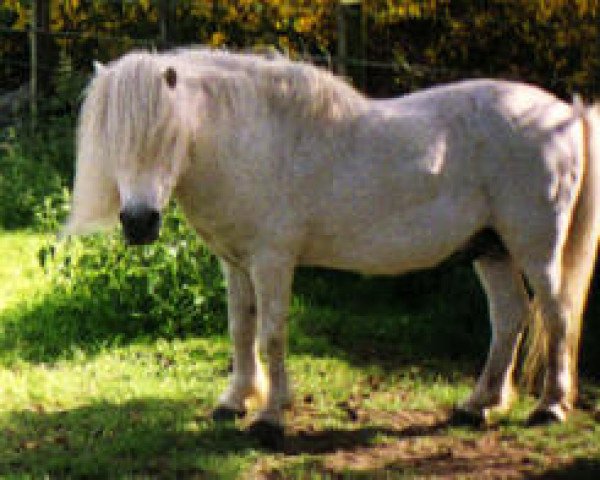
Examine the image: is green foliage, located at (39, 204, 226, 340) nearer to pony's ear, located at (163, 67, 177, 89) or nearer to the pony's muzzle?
the pony's muzzle

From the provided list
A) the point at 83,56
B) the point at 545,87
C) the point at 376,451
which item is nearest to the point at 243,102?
the point at 376,451

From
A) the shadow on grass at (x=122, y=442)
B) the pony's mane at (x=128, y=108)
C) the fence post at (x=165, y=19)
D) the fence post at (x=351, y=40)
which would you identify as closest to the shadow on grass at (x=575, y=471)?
the shadow on grass at (x=122, y=442)

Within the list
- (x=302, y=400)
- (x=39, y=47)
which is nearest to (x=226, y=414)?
(x=302, y=400)

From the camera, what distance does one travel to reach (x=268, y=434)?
4.64 metres

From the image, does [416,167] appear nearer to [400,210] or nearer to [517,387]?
[400,210]

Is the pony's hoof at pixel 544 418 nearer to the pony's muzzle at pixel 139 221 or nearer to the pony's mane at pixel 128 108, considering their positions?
the pony's muzzle at pixel 139 221

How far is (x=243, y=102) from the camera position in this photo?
4.44 metres

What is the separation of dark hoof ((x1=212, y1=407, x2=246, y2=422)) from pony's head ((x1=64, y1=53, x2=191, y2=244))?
3.72ft

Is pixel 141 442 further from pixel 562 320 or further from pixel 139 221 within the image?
pixel 562 320

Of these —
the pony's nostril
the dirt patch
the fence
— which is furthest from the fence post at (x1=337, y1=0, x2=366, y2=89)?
the pony's nostril

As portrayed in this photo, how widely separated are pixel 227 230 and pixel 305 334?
2.00 m

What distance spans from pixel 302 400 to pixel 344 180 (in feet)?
4.25

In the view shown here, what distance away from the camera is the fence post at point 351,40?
7.66 m

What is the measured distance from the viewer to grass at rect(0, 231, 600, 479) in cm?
442
